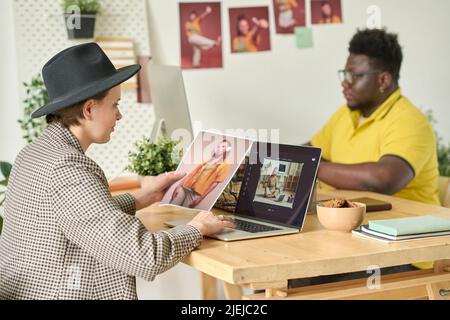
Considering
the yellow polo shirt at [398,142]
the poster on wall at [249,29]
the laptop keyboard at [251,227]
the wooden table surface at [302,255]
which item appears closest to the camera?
the wooden table surface at [302,255]

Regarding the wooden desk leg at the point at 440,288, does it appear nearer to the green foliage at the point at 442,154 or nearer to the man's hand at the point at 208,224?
the man's hand at the point at 208,224

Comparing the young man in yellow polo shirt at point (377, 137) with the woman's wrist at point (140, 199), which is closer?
the woman's wrist at point (140, 199)

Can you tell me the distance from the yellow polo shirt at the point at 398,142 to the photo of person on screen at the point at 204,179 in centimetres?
94

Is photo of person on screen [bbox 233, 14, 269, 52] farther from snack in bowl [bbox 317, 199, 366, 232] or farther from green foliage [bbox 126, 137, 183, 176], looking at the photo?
snack in bowl [bbox 317, 199, 366, 232]

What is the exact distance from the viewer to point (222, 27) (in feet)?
11.9

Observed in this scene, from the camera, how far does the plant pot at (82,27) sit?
3.24m

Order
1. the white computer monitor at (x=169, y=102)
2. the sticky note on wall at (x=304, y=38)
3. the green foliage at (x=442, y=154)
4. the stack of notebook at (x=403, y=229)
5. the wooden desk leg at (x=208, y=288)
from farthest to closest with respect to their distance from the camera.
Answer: the green foliage at (x=442, y=154)
the sticky note on wall at (x=304, y=38)
the wooden desk leg at (x=208, y=288)
the white computer monitor at (x=169, y=102)
the stack of notebook at (x=403, y=229)

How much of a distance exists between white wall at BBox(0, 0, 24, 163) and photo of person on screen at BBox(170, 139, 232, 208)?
47.0 inches

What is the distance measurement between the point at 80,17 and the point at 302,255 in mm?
1872

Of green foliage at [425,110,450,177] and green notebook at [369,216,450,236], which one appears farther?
green foliage at [425,110,450,177]

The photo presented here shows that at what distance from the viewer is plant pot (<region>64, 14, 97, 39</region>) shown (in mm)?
3240

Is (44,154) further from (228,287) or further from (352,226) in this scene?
(228,287)

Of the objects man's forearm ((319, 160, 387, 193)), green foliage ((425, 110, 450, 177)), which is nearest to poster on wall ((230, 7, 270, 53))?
man's forearm ((319, 160, 387, 193))

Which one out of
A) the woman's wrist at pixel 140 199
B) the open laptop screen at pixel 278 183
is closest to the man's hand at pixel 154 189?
the woman's wrist at pixel 140 199
